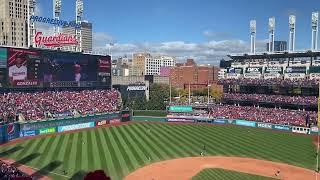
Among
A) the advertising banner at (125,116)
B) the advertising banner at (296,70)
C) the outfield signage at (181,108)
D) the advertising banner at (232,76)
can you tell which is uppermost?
the advertising banner at (296,70)

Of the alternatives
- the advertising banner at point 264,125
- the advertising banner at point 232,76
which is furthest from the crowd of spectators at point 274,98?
the advertising banner at point 264,125

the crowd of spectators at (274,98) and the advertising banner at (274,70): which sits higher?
the advertising banner at (274,70)

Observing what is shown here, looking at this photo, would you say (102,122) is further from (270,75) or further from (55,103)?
(270,75)

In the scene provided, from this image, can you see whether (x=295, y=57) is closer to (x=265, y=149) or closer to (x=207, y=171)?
(x=265, y=149)

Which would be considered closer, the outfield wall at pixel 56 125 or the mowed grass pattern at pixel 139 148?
the mowed grass pattern at pixel 139 148

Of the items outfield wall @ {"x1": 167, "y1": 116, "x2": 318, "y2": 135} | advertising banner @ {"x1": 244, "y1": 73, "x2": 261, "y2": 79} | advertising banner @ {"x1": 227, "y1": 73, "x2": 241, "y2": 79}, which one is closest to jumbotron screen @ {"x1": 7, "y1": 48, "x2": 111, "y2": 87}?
outfield wall @ {"x1": 167, "y1": 116, "x2": 318, "y2": 135}

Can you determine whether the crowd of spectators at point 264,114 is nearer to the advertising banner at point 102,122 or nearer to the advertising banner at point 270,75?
the advertising banner at point 270,75

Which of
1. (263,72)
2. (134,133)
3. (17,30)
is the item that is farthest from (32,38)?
(17,30)
